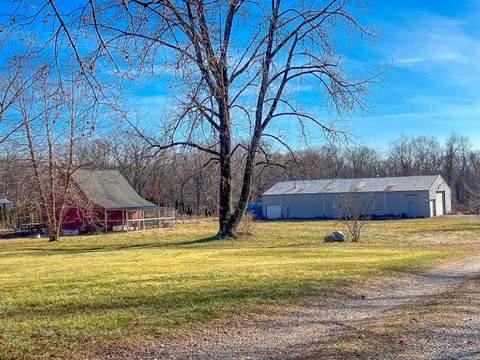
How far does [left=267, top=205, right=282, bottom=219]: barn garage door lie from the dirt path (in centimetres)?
6099

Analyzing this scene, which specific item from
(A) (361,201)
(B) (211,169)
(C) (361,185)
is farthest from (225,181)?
(C) (361,185)

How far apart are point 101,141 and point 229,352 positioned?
20561 mm

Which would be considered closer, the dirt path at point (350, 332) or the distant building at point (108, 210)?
the dirt path at point (350, 332)

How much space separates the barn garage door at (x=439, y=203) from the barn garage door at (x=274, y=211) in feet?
62.1

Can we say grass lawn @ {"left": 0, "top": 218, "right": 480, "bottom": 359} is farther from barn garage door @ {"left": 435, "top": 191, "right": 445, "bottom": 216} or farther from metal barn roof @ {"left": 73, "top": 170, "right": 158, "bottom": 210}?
barn garage door @ {"left": 435, "top": 191, "right": 445, "bottom": 216}

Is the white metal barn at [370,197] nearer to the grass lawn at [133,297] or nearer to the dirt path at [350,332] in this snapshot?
the grass lawn at [133,297]

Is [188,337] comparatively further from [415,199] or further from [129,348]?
[415,199]

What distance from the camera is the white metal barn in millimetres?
62906

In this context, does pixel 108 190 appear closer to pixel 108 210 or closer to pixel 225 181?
pixel 108 210

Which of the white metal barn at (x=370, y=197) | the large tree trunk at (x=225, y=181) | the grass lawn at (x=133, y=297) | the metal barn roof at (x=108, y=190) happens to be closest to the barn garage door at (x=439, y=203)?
the white metal barn at (x=370, y=197)

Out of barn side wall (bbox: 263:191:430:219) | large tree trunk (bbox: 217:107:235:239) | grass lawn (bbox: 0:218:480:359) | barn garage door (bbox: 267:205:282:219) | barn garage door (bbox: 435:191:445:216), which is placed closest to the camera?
grass lawn (bbox: 0:218:480:359)

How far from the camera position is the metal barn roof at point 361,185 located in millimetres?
64062

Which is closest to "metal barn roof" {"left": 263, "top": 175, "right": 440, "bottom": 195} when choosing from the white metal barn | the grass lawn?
the white metal barn

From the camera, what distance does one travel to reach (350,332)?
6961 mm
